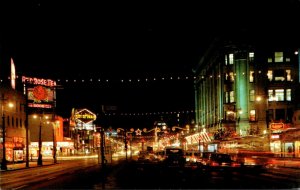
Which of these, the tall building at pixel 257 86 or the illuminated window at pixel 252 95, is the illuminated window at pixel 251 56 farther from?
the illuminated window at pixel 252 95

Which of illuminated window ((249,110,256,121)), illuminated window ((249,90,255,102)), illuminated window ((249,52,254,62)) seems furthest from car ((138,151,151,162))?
illuminated window ((249,52,254,62))

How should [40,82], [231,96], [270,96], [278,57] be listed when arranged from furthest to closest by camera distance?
1. [40,82]
2. [231,96]
3. [278,57]
4. [270,96]

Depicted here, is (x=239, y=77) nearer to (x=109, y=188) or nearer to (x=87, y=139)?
(x=109, y=188)

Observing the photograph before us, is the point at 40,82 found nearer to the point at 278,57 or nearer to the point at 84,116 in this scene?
the point at 278,57

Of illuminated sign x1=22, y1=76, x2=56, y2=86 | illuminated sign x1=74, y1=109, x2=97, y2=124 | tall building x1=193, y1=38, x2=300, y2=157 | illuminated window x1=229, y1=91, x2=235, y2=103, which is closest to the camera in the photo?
illuminated sign x1=74, y1=109, x2=97, y2=124

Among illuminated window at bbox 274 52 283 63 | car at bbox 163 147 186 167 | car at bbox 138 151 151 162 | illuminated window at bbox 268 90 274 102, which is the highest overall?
illuminated window at bbox 274 52 283 63

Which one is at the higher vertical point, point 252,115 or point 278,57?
point 278,57

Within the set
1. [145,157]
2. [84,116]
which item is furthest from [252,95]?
[84,116]

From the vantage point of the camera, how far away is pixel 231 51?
88.8m

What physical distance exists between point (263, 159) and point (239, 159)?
1.97m

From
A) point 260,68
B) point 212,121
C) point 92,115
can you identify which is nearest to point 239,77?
point 260,68

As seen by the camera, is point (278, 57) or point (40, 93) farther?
point (40, 93)

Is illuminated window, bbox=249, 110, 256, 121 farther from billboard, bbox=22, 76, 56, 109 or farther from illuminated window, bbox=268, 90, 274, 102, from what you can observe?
billboard, bbox=22, 76, 56, 109

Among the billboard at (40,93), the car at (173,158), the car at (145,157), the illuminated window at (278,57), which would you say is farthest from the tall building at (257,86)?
the billboard at (40,93)
